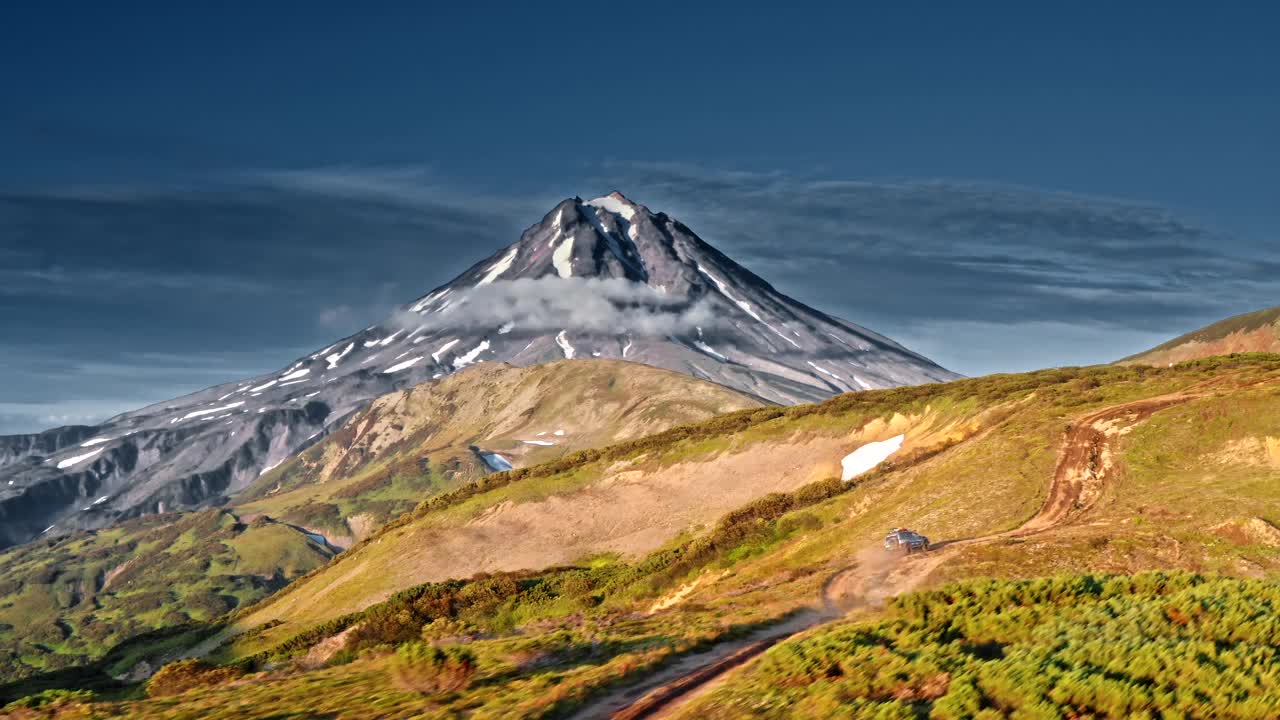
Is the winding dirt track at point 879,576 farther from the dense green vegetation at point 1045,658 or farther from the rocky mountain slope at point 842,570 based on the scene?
the dense green vegetation at point 1045,658

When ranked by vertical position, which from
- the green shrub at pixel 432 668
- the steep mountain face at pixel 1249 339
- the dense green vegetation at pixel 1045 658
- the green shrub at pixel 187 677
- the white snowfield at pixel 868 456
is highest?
the steep mountain face at pixel 1249 339

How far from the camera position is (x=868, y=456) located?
82.0 meters

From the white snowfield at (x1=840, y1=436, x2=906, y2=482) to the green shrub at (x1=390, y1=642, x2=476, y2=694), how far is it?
196ft

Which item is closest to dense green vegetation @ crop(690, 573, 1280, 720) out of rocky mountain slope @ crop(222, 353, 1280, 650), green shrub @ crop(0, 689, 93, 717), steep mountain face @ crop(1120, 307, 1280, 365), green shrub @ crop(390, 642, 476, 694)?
green shrub @ crop(390, 642, 476, 694)

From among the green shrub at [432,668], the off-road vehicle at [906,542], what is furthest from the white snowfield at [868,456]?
the green shrub at [432,668]

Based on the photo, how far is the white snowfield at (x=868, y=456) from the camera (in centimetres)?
7981

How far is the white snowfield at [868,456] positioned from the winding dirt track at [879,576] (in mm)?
22928

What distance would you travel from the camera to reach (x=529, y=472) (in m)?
98.3

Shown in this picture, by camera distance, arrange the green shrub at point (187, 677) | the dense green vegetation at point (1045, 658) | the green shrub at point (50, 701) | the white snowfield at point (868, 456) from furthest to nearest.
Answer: the white snowfield at point (868, 456) → the green shrub at point (187, 677) → the green shrub at point (50, 701) → the dense green vegetation at point (1045, 658)

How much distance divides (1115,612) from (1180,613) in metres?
1.50

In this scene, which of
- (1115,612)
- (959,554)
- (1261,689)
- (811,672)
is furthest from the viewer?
(959,554)

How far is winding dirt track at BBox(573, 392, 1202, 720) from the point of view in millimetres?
20781

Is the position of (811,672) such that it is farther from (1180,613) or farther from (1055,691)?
(1180,613)

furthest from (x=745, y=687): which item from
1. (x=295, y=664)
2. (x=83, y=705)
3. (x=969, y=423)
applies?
(x=969, y=423)
